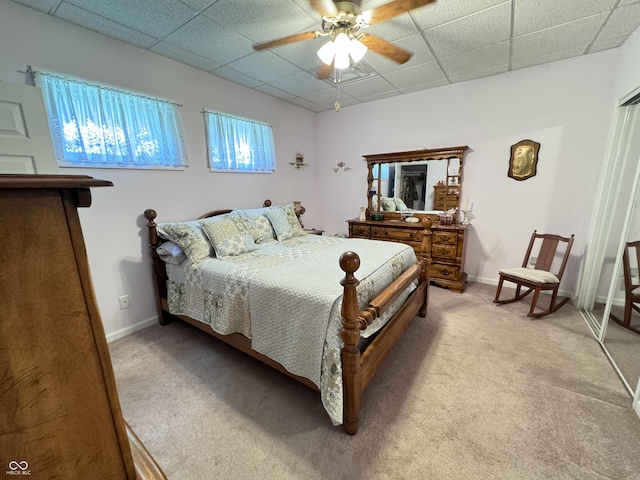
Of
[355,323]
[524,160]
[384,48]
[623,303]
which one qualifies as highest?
[384,48]

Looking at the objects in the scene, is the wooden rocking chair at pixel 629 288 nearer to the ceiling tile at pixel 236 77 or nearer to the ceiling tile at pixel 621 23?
the ceiling tile at pixel 621 23

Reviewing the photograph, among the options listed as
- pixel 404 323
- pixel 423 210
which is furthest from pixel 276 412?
pixel 423 210

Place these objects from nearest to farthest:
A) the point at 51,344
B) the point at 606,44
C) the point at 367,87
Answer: the point at 51,344, the point at 606,44, the point at 367,87

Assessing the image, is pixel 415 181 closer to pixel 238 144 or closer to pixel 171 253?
pixel 238 144

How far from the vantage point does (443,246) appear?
340 centimetres

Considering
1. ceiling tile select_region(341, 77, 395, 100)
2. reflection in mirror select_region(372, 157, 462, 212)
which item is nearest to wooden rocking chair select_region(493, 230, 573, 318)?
reflection in mirror select_region(372, 157, 462, 212)

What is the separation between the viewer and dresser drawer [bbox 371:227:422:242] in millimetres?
3650

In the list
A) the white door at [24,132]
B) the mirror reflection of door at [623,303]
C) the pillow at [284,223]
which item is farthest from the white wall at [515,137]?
the white door at [24,132]

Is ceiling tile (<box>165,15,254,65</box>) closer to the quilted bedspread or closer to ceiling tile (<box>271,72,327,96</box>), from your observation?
ceiling tile (<box>271,72,327,96</box>)

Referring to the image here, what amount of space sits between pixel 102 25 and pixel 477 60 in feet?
11.3

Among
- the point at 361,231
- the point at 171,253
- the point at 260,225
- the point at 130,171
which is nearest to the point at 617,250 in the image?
the point at 361,231

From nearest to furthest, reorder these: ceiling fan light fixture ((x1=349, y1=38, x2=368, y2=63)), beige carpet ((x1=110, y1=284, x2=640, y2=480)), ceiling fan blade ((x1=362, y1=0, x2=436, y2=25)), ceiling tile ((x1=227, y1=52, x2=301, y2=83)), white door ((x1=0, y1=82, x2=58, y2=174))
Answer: beige carpet ((x1=110, y1=284, x2=640, y2=480))
ceiling fan blade ((x1=362, y1=0, x2=436, y2=25))
white door ((x1=0, y1=82, x2=58, y2=174))
ceiling fan light fixture ((x1=349, y1=38, x2=368, y2=63))
ceiling tile ((x1=227, y1=52, x2=301, y2=83))

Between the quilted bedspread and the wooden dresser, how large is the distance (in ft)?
3.46

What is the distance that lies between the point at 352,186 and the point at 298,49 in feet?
7.46
